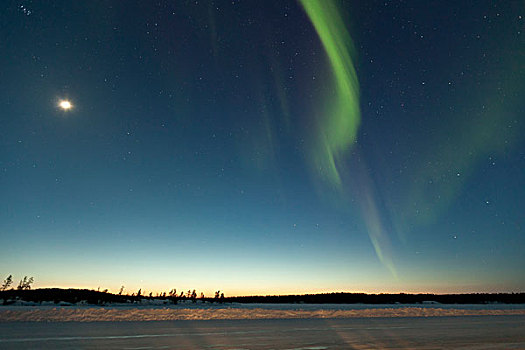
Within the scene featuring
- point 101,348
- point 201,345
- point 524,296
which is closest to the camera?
point 101,348

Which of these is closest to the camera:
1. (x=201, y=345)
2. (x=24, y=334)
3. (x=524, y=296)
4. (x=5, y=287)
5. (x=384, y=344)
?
(x=201, y=345)

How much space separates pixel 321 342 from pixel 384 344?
69.0 inches

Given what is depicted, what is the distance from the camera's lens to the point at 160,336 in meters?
10.1

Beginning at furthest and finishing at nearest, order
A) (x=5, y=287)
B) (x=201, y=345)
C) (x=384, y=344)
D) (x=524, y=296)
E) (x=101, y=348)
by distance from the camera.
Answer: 1. (x=524, y=296)
2. (x=5, y=287)
3. (x=384, y=344)
4. (x=201, y=345)
5. (x=101, y=348)

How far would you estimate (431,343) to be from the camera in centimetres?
923

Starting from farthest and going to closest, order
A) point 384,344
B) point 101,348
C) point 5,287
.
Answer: point 5,287 → point 384,344 → point 101,348

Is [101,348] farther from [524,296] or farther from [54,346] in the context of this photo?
[524,296]

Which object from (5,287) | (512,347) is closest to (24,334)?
(512,347)

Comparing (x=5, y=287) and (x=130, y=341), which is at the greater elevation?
(x=5, y=287)

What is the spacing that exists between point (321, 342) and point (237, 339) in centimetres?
243

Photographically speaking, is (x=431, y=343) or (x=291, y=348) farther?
(x=431, y=343)

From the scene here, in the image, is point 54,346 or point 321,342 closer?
point 54,346

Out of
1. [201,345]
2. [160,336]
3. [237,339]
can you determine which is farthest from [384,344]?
[160,336]

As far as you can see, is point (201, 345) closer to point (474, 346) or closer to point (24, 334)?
point (24, 334)
